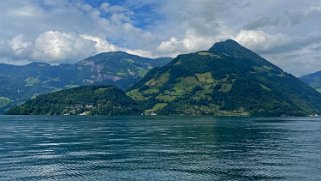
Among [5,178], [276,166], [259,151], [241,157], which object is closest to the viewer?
[5,178]

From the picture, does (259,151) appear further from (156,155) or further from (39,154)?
(39,154)

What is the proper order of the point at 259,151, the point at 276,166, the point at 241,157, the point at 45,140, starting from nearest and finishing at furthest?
the point at 276,166, the point at 241,157, the point at 259,151, the point at 45,140

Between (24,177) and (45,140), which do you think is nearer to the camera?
(24,177)

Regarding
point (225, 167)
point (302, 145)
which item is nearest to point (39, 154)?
point (225, 167)

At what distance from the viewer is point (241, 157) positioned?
134 m

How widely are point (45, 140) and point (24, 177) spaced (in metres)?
90.1

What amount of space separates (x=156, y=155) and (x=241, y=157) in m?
28.4

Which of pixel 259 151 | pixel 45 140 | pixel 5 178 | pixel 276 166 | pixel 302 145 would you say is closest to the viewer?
pixel 5 178

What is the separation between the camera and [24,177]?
328 feet

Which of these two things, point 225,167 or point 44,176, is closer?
point 44,176

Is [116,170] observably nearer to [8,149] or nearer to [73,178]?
[73,178]

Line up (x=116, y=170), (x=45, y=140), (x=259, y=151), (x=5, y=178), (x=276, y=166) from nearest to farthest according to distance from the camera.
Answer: (x=5, y=178) → (x=116, y=170) → (x=276, y=166) → (x=259, y=151) → (x=45, y=140)

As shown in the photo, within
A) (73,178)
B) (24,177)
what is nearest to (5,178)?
(24,177)

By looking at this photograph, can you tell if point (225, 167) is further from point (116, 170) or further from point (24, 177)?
point (24, 177)
